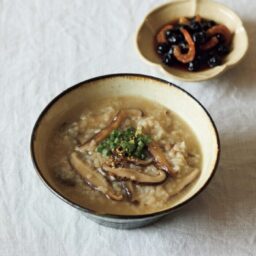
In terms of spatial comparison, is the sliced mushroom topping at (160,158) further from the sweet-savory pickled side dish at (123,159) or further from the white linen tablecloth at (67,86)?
the white linen tablecloth at (67,86)

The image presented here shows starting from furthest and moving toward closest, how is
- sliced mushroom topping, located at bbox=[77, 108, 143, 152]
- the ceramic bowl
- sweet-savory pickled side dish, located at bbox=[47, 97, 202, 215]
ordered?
the ceramic bowl < sliced mushroom topping, located at bbox=[77, 108, 143, 152] < sweet-savory pickled side dish, located at bbox=[47, 97, 202, 215]

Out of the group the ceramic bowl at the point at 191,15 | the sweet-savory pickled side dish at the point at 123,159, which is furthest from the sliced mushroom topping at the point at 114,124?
the ceramic bowl at the point at 191,15

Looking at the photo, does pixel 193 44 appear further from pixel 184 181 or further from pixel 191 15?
pixel 184 181

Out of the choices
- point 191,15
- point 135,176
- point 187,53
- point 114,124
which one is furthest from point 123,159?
point 191,15

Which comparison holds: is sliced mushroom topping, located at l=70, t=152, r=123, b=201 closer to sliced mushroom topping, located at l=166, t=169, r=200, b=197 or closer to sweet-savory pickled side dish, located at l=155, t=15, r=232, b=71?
sliced mushroom topping, located at l=166, t=169, r=200, b=197

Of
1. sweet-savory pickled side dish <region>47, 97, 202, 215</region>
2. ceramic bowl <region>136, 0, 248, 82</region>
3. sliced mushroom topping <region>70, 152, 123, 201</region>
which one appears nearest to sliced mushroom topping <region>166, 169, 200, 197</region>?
sweet-savory pickled side dish <region>47, 97, 202, 215</region>

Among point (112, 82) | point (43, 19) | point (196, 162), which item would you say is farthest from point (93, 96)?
point (43, 19)

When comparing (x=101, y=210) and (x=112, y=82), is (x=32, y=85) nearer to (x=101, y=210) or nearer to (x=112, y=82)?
(x=112, y=82)
